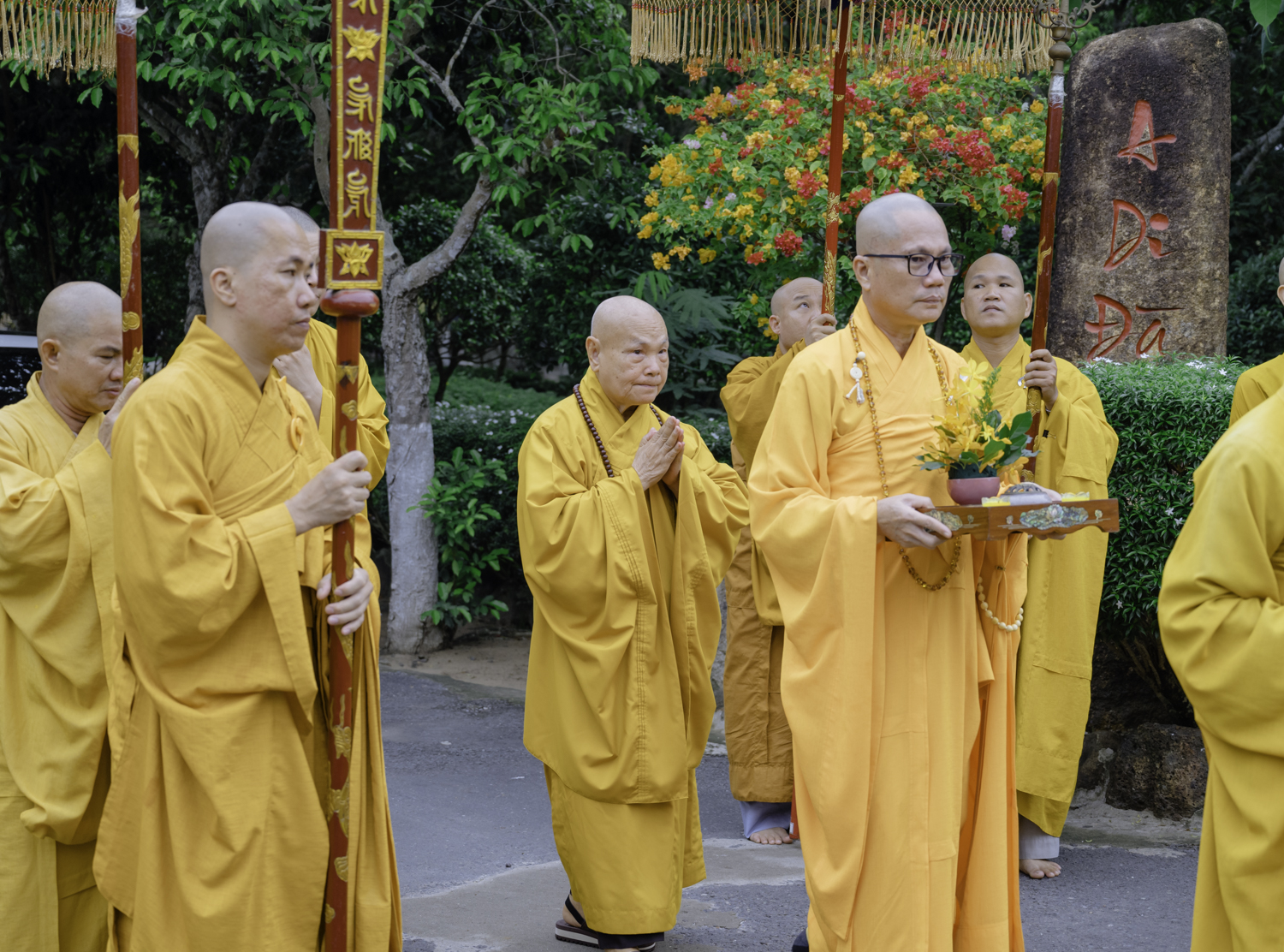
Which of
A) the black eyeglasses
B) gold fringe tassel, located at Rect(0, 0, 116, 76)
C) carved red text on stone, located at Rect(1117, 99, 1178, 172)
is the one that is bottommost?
the black eyeglasses

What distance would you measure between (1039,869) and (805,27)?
3.31m

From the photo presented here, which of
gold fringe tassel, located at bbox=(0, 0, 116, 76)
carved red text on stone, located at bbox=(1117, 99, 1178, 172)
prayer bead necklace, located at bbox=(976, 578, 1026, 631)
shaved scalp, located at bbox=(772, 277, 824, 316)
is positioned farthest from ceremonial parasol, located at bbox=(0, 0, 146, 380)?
carved red text on stone, located at bbox=(1117, 99, 1178, 172)

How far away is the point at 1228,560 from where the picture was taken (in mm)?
2510

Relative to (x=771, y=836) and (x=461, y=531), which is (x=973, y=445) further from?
(x=461, y=531)

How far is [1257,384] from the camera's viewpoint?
458cm

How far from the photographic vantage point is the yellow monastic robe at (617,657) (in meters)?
4.07

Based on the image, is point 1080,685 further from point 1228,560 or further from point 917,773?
point 1228,560

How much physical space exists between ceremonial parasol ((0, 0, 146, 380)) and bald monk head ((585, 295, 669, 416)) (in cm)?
151

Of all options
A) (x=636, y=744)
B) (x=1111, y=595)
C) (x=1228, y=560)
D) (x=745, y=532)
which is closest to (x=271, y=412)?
(x=636, y=744)

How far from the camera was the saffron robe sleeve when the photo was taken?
4070 mm

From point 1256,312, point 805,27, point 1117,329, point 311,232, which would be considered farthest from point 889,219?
point 1256,312

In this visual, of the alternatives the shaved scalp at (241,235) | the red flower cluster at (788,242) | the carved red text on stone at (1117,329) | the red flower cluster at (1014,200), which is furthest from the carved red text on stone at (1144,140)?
the shaved scalp at (241,235)

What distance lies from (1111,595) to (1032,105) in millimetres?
2941

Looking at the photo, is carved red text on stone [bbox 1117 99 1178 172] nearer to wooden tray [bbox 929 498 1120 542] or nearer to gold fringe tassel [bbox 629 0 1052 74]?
gold fringe tassel [bbox 629 0 1052 74]
